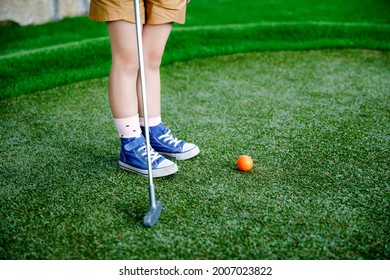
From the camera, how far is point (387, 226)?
1376 millimetres

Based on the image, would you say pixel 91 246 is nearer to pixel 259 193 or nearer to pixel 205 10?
pixel 259 193

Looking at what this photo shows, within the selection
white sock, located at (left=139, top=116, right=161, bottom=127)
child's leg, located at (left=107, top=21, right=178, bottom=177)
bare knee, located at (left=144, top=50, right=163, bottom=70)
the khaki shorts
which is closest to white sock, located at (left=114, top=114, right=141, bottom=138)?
child's leg, located at (left=107, top=21, right=178, bottom=177)

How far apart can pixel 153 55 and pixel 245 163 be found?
1.89ft

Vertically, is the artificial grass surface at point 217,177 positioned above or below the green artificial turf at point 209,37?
below

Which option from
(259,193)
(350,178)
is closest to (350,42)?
(350,178)

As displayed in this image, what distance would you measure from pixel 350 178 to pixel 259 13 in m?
3.18

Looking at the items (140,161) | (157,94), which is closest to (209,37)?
(157,94)

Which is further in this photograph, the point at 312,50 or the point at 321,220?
the point at 312,50

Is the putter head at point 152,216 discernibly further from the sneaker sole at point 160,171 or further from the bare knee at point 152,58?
the bare knee at point 152,58

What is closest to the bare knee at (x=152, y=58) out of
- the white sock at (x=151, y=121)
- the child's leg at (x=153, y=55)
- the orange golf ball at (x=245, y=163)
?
the child's leg at (x=153, y=55)

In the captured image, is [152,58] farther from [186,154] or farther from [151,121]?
[186,154]

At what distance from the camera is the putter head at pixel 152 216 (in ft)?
4.46

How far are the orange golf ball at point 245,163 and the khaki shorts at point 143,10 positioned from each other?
613 mm

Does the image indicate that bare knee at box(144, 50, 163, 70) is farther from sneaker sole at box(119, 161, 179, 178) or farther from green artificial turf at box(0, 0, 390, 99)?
green artificial turf at box(0, 0, 390, 99)
